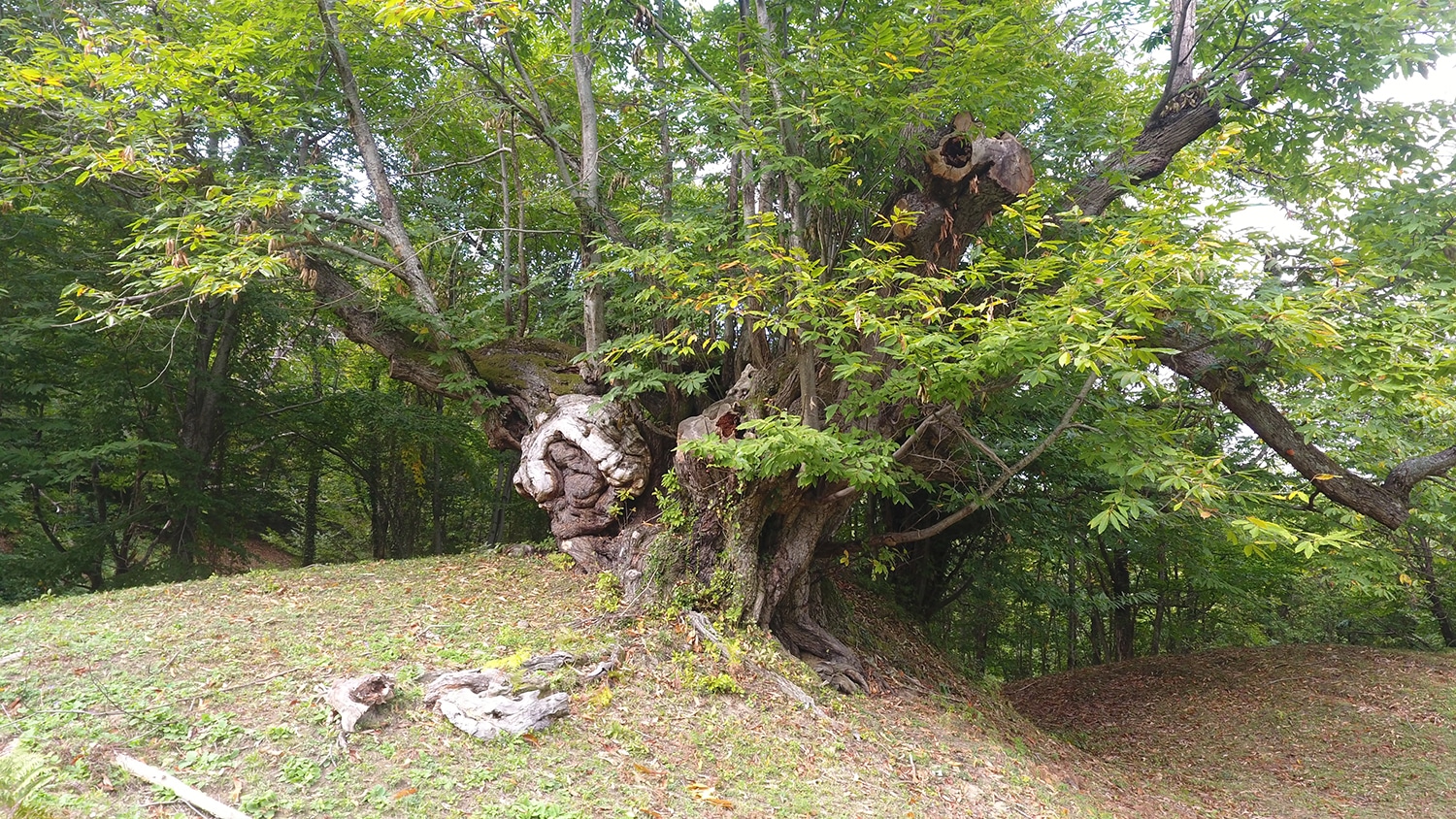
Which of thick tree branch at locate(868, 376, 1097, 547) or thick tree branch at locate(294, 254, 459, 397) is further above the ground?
thick tree branch at locate(294, 254, 459, 397)

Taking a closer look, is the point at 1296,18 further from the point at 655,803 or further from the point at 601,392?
the point at 655,803

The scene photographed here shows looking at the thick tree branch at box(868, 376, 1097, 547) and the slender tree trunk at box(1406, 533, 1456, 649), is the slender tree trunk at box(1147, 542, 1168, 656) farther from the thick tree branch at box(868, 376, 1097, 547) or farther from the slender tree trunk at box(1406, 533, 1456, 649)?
the thick tree branch at box(868, 376, 1097, 547)

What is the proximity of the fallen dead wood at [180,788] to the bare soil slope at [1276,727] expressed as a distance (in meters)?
6.68

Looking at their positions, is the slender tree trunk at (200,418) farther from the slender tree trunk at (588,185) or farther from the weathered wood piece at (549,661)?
the weathered wood piece at (549,661)

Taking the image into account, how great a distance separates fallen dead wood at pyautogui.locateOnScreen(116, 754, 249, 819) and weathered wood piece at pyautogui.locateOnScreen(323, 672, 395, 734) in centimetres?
67

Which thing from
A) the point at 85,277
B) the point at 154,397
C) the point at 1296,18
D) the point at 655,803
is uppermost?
the point at 1296,18

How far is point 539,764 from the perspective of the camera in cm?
365

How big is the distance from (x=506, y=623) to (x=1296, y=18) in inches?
292

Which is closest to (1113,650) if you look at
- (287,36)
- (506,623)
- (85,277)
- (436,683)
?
(506,623)

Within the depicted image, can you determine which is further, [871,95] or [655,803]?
[871,95]

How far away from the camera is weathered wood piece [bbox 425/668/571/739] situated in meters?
3.84

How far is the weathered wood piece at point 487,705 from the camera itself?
3.84m

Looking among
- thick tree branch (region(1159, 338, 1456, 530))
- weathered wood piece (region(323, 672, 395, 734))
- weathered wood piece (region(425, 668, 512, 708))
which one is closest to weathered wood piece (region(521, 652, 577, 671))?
weathered wood piece (region(425, 668, 512, 708))

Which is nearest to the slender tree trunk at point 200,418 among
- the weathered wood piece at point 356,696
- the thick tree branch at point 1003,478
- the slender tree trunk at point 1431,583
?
the weathered wood piece at point 356,696
